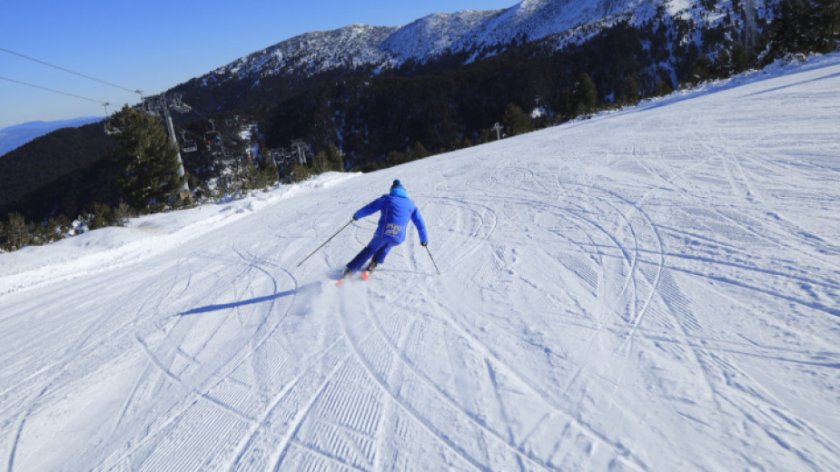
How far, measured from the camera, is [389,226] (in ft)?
20.8

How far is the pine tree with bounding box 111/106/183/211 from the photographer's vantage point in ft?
83.3

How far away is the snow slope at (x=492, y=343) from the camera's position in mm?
2926

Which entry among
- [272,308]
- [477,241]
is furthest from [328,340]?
[477,241]

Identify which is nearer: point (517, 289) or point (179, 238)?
point (517, 289)

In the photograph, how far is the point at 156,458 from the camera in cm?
333

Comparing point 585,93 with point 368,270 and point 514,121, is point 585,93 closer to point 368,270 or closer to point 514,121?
point 514,121

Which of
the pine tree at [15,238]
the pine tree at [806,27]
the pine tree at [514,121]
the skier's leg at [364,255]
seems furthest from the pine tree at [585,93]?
the skier's leg at [364,255]

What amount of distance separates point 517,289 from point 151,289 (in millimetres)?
6391

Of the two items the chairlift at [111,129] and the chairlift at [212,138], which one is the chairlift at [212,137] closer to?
the chairlift at [212,138]

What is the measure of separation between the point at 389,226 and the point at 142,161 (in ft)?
82.1

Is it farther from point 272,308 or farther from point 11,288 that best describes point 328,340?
point 11,288

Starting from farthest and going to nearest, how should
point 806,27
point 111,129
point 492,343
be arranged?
point 111,129 < point 806,27 < point 492,343

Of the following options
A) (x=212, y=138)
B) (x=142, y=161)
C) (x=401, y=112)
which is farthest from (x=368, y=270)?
(x=401, y=112)

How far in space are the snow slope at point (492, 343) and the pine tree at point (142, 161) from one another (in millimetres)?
18354
